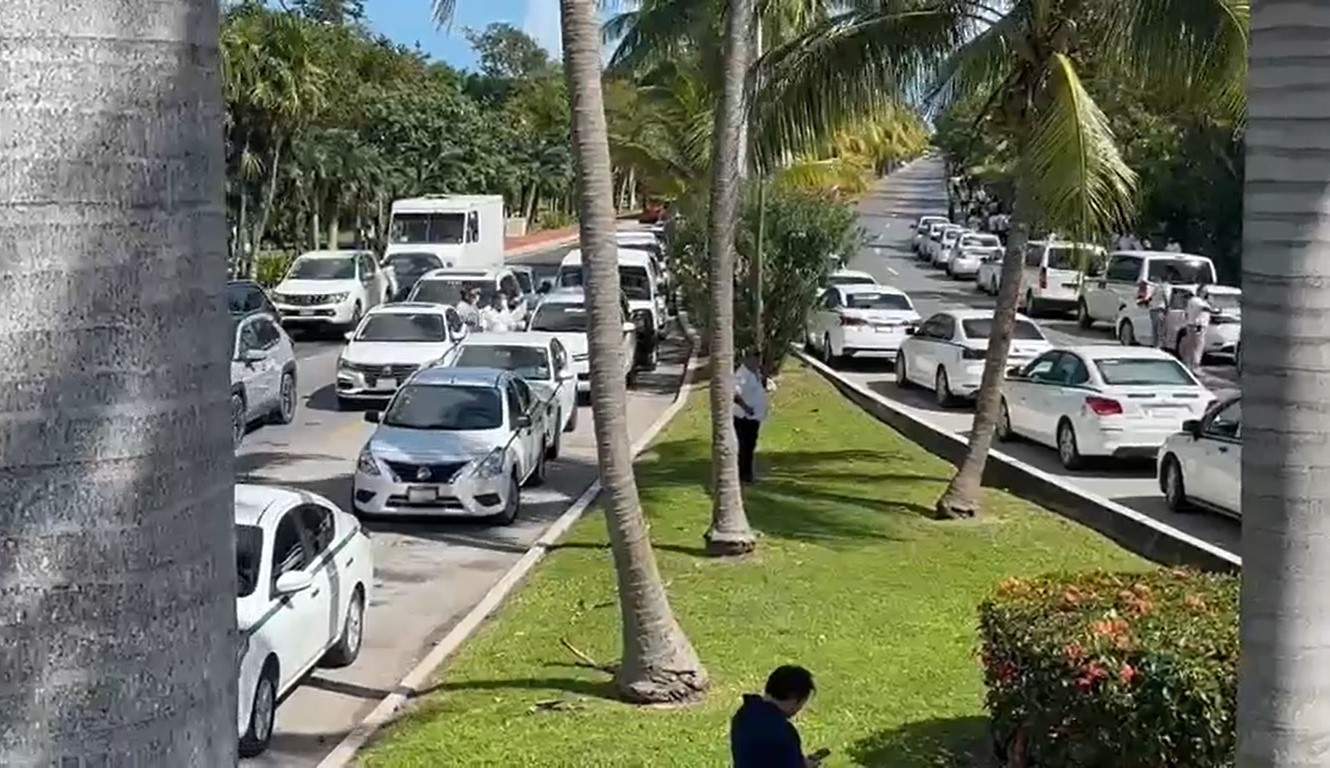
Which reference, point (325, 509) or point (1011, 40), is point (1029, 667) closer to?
point (325, 509)

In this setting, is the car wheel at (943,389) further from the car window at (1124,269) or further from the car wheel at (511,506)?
the car wheel at (511,506)

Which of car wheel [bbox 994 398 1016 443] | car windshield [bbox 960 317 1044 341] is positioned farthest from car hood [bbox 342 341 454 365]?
car wheel [bbox 994 398 1016 443]

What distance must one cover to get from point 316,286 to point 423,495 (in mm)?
21003

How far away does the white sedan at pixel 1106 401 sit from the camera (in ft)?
66.8

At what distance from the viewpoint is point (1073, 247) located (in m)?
15.5

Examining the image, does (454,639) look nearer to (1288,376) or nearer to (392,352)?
(1288,376)

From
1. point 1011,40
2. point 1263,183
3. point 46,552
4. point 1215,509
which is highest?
point 1011,40

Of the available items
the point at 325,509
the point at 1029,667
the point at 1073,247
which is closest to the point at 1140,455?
the point at 1073,247

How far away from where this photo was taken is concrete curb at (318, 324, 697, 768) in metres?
10.1

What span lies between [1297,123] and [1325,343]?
555mm

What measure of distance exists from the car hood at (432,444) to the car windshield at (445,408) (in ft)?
0.60

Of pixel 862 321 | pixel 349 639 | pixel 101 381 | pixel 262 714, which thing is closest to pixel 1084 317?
pixel 862 321

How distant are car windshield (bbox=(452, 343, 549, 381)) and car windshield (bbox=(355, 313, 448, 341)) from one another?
11.6 feet

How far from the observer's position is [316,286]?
3759 centimetres
